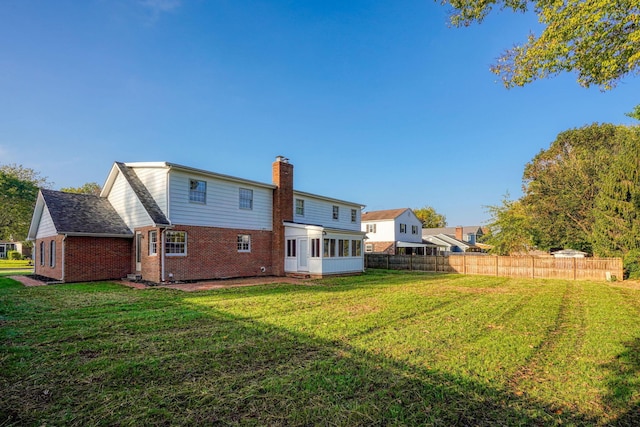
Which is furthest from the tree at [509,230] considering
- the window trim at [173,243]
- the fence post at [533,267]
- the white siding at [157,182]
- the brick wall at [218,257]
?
the white siding at [157,182]

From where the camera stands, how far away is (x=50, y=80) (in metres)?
13.3

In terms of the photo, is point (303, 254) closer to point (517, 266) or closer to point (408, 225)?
point (517, 266)

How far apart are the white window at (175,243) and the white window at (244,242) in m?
3.16

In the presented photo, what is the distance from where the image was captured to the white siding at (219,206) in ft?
50.7

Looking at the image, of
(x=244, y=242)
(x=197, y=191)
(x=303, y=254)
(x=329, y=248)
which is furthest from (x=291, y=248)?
(x=197, y=191)

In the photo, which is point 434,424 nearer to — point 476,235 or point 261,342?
point 261,342

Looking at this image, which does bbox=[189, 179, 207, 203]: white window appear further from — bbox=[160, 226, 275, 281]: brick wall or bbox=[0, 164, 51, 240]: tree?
bbox=[0, 164, 51, 240]: tree

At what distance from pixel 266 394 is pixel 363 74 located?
1788cm

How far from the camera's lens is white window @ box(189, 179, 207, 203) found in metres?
16.1

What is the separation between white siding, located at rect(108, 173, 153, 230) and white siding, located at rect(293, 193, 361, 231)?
8668 millimetres

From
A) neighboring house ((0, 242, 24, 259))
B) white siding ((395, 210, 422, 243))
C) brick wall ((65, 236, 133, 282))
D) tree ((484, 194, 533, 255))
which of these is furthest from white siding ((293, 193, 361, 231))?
neighboring house ((0, 242, 24, 259))

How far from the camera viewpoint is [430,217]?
70.3m

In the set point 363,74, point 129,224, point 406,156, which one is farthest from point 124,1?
point 406,156

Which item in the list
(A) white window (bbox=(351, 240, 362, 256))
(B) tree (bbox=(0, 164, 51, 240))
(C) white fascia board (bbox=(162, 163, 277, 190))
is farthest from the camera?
(B) tree (bbox=(0, 164, 51, 240))
